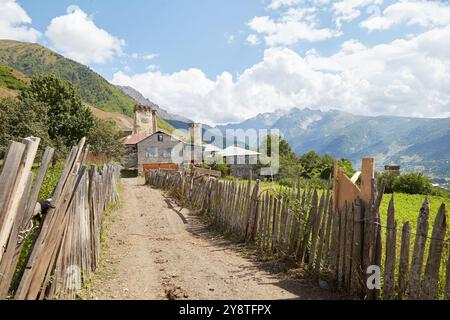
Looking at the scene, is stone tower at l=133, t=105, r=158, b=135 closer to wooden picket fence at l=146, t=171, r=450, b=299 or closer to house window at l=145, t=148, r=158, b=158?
house window at l=145, t=148, r=158, b=158

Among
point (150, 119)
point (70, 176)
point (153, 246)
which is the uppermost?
point (150, 119)

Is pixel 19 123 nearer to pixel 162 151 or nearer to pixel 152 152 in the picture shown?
pixel 152 152

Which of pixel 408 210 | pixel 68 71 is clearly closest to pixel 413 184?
pixel 408 210

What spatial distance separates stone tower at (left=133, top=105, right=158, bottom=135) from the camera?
6038 centimetres

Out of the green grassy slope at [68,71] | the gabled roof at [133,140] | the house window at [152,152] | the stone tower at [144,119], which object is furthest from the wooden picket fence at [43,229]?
the green grassy slope at [68,71]

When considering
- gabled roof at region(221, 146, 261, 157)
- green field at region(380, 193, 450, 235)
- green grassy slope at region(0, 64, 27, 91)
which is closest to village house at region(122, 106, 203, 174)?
gabled roof at region(221, 146, 261, 157)

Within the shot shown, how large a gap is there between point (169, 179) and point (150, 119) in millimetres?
42273

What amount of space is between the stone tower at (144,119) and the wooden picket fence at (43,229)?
56956mm

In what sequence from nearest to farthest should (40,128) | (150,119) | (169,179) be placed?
1. (169,179)
2. (40,128)
3. (150,119)

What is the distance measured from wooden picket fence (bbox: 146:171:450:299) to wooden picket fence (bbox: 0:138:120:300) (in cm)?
344

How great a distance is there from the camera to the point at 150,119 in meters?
61.1

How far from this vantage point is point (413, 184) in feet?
109
